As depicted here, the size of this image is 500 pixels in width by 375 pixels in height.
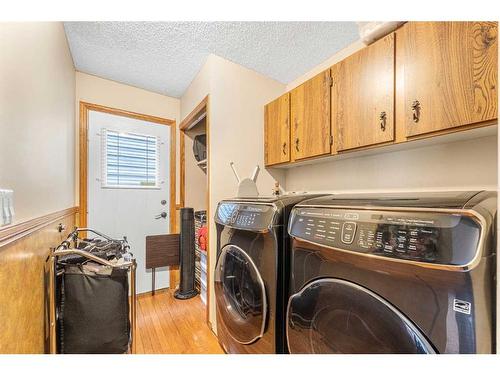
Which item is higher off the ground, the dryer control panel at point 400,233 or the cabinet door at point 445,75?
the cabinet door at point 445,75

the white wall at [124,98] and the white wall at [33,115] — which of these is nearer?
the white wall at [33,115]

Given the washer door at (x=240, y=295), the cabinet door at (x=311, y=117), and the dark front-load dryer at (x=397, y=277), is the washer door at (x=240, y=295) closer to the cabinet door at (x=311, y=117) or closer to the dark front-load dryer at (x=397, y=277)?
the dark front-load dryer at (x=397, y=277)

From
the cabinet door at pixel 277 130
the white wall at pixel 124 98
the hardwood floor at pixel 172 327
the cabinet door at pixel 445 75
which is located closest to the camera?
the cabinet door at pixel 445 75

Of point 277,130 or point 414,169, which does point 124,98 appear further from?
point 414,169

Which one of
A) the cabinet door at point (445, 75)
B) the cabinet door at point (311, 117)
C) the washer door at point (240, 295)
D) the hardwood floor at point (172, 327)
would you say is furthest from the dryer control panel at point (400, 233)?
the hardwood floor at point (172, 327)

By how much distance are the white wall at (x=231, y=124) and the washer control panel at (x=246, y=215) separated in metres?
0.38

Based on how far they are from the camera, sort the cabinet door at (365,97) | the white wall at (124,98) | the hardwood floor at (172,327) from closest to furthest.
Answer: the cabinet door at (365,97) < the hardwood floor at (172,327) < the white wall at (124,98)

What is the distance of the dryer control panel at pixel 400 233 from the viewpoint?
500 mm

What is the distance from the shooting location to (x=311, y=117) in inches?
57.3

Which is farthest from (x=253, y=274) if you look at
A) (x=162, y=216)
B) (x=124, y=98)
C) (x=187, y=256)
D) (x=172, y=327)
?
(x=124, y=98)

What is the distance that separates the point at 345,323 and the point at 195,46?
188cm

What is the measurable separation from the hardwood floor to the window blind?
1184 millimetres

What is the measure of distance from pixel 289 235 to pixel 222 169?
963 mm

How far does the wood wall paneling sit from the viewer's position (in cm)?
61
